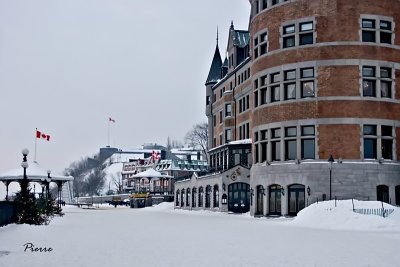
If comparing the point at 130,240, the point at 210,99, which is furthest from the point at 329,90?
the point at 210,99

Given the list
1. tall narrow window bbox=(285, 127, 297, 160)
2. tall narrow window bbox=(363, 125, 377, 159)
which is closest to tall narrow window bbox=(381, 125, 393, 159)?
tall narrow window bbox=(363, 125, 377, 159)

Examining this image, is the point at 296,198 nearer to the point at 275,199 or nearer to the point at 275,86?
the point at 275,199

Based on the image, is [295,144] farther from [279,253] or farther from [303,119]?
[279,253]

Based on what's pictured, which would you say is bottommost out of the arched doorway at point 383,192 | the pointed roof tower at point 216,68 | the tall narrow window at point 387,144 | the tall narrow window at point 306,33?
the arched doorway at point 383,192

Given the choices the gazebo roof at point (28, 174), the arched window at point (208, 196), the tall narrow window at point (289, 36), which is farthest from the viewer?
the arched window at point (208, 196)

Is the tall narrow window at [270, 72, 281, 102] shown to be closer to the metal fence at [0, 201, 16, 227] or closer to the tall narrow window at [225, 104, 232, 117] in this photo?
the metal fence at [0, 201, 16, 227]

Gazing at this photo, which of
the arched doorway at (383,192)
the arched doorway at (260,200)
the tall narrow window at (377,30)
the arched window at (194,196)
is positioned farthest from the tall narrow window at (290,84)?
the arched window at (194,196)

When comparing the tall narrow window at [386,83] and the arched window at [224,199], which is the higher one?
the tall narrow window at [386,83]

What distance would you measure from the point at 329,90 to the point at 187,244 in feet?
78.5

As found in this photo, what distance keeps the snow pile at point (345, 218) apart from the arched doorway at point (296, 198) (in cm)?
583

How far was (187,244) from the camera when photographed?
59.6ft

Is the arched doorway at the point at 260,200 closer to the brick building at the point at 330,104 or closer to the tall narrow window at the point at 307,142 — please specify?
the brick building at the point at 330,104

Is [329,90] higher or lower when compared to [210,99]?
lower

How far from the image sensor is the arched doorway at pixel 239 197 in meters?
53.3
